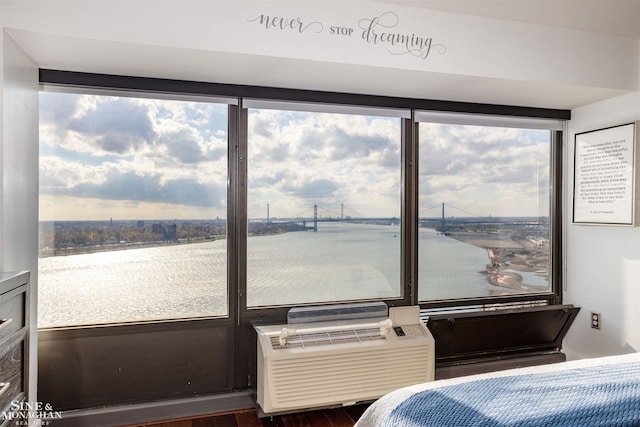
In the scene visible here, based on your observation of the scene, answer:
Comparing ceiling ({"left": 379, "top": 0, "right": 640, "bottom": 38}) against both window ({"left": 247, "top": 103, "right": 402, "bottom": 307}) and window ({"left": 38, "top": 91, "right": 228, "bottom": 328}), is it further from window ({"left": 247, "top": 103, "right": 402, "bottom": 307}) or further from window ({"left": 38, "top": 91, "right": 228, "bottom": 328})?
window ({"left": 38, "top": 91, "right": 228, "bottom": 328})

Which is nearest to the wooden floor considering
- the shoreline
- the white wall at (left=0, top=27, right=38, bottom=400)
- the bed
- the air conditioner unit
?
the air conditioner unit

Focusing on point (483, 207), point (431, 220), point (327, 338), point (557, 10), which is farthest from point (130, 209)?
point (557, 10)

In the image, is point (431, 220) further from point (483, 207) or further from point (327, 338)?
point (327, 338)

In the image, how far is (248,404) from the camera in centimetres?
275

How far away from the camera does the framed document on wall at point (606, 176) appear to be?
9.48 feet

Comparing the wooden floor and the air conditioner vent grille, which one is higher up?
the air conditioner vent grille

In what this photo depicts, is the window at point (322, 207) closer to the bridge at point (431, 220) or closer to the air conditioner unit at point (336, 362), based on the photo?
the bridge at point (431, 220)

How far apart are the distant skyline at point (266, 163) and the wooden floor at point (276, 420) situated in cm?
121

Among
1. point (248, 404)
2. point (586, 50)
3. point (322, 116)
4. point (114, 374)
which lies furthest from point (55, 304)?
point (586, 50)

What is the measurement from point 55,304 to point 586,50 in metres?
3.51

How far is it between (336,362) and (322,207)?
990 millimetres

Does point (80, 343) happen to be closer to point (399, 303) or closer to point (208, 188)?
point (208, 188)

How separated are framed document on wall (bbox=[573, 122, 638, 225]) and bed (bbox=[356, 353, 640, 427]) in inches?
65.8

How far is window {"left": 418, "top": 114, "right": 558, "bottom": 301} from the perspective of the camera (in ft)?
10.5
